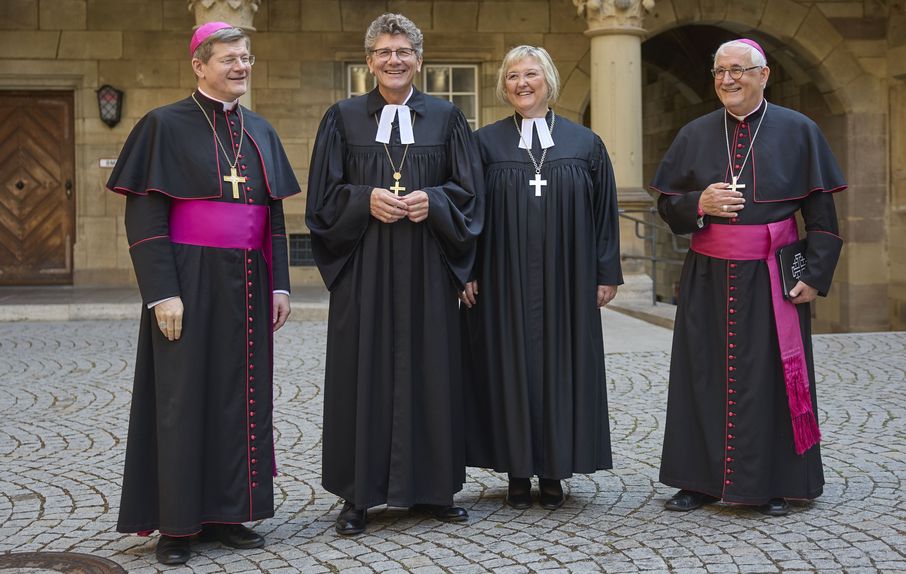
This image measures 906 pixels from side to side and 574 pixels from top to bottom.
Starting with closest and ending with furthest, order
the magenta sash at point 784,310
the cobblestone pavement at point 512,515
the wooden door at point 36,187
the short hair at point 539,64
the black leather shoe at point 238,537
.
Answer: the cobblestone pavement at point 512,515 → the black leather shoe at point 238,537 → the magenta sash at point 784,310 → the short hair at point 539,64 → the wooden door at point 36,187

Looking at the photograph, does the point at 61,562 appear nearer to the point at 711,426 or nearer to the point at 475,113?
the point at 711,426

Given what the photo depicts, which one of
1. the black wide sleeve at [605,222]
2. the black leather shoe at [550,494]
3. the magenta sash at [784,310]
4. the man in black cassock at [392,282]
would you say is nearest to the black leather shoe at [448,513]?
the man in black cassock at [392,282]

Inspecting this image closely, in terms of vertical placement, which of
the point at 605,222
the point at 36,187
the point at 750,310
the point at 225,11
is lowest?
the point at 750,310

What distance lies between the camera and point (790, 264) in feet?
16.0

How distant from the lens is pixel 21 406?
24.8ft

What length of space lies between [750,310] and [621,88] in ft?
27.7

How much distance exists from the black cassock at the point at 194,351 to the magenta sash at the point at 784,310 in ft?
6.05

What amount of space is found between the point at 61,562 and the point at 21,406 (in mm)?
3480

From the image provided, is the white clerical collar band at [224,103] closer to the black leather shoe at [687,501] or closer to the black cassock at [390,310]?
the black cassock at [390,310]

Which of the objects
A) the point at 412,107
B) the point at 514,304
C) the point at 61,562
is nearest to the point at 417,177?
the point at 412,107

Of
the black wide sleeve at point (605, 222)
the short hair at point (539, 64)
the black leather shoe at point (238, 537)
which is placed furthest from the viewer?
the black wide sleeve at point (605, 222)

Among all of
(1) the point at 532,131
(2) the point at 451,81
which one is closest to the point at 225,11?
(2) the point at 451,81

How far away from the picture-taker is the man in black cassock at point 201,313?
4262 mm

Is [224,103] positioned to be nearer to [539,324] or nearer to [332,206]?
[332,206]
